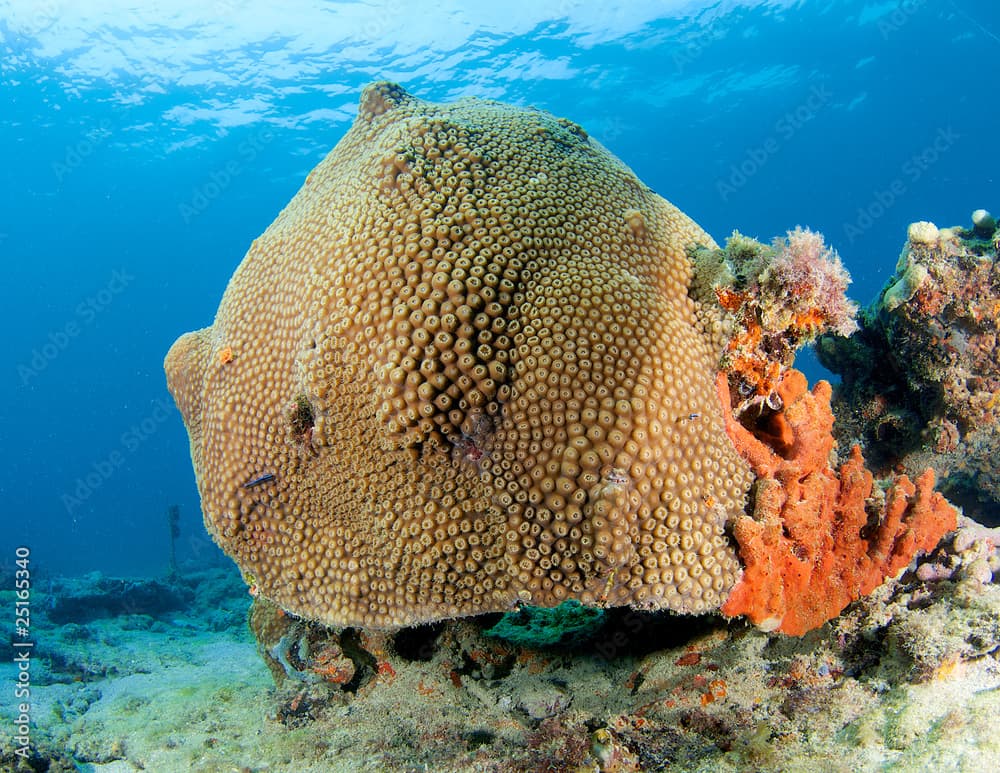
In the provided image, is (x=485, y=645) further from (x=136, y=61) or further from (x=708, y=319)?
(x=136, y=61)

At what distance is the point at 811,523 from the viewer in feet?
11.1

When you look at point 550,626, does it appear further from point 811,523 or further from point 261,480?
point 261,480

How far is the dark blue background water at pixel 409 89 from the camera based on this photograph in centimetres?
3011

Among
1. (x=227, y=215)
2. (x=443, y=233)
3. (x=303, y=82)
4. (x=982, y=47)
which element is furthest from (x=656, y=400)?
(x=227, y=215)

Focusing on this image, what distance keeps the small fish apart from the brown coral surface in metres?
0.01

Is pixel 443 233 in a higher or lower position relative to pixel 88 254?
lower

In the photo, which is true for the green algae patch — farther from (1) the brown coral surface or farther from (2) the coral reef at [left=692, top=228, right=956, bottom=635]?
(2) the coral reef at [left=692, top=228, right=956, bottom=635]

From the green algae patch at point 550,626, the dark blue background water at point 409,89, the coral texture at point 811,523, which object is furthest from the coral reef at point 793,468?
the dark blue background water at point 409,89

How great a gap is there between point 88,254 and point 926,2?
3399 inches

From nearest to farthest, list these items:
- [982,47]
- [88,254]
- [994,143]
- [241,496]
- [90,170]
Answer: [241,496] → [982,47] → [90,170] → [994,143] → [88,254]

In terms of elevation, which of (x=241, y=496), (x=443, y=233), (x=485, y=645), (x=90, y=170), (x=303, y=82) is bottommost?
(x=485, y=645)

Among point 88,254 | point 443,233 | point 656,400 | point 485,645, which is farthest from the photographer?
point 88,254

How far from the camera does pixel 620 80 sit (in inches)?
1473

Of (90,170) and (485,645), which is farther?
(90,170)
